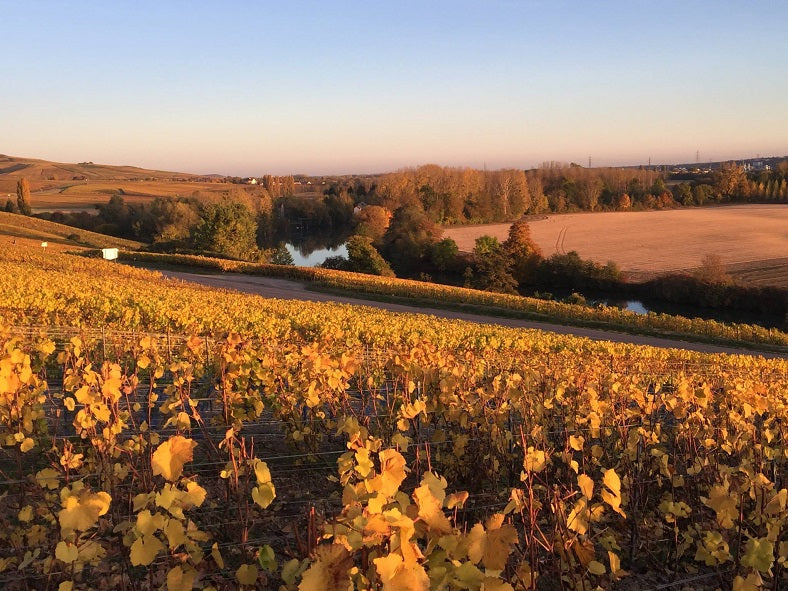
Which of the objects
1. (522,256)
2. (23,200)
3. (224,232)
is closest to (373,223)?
(522,256)

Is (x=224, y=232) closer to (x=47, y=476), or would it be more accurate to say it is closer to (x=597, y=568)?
(x=47, y=476)

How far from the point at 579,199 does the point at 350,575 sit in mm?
117078

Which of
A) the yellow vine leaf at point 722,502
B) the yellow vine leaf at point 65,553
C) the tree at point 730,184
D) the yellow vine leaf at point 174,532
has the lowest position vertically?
the yellow vine leaf at point 722,502

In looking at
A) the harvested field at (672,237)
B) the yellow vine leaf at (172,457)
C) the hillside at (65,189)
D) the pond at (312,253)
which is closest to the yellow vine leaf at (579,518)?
the yellow vine leaf at (172,457)

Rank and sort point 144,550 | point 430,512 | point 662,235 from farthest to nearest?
point 662,235, point 144,550, point 430,512

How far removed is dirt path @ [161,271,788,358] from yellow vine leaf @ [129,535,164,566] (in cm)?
2495

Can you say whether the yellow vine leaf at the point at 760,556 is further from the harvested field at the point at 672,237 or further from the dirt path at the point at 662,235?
the dirt path at the point at 662,235

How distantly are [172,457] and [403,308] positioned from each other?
96.7 feet

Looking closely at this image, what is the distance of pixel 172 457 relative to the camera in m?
2.69

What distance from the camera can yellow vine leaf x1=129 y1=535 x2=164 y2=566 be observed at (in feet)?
7.90

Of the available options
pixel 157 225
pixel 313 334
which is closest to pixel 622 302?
pixel 313 334

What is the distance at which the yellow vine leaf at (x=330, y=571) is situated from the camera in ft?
6.26

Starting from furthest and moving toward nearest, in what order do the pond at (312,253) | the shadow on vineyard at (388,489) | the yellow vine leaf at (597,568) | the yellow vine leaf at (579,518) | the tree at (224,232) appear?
the pond at (312,253) < the tree at (224,232) < the yellow vine leaf at (579,518) < the yellow vine leaf at (597,568) < the shadow on vineyard at (388,489)

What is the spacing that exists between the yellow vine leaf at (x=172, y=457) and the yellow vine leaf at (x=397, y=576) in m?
1.22
